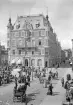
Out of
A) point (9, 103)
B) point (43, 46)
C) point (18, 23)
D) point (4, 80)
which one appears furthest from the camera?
point (18, 23)

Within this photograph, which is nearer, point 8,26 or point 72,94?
point 72,94

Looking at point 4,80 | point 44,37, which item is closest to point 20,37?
point 44,37

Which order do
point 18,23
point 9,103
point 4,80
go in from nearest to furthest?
point 9,103 → point 4,80 → point 18,23

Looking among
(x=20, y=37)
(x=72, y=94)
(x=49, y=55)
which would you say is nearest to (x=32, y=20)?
(x=20, y=37)

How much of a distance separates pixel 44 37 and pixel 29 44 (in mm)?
5866

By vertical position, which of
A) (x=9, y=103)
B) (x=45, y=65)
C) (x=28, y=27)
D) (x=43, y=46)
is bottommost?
(x=9, y=103)

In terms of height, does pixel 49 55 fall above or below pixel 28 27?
below

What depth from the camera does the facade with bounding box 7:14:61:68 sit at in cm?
6744

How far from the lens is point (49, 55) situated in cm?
6931

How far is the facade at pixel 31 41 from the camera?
67438 mm

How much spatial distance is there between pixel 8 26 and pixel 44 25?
13.0m

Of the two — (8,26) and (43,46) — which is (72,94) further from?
(8,26)

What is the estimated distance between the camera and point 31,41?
68938mm

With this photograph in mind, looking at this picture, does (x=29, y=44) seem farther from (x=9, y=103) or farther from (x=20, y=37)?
(x=9, y=103)
